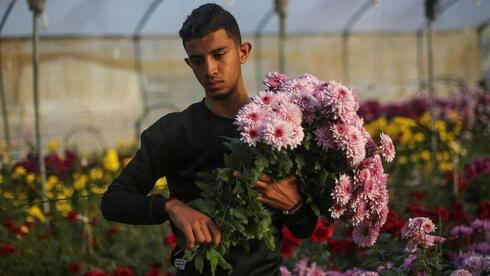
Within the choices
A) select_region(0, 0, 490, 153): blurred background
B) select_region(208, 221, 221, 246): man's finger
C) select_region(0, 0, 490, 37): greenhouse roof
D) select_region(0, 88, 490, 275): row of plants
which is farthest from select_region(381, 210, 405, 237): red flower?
select_region(0, 0, 490, 153): blurred background

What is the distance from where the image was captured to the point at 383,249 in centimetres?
241

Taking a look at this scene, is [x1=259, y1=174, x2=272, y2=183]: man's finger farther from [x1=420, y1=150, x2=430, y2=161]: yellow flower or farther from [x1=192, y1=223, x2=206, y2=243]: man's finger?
[x1=420, y1=150, x2=430, y2=161]: yellow flower

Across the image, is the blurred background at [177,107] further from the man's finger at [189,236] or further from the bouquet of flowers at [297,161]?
the man's finger at [189,236]

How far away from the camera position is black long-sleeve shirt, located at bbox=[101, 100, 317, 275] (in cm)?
171

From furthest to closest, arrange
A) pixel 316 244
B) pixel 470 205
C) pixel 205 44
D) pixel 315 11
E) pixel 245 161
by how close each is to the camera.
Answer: pixel 315 11, pixel 470 205, pixel 316 244, pixel 205 44, pixel 245 161

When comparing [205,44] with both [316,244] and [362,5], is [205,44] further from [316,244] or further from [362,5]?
[362,5]

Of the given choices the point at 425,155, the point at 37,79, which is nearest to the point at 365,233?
the point at 37,79

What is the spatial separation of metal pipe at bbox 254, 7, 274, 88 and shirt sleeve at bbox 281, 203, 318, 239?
9996 millimetres

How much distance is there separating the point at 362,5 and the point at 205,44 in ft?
35.1

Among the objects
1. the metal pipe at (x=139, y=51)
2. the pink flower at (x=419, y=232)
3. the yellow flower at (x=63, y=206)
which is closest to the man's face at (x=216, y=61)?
the pink flower at (x=419, y=232)

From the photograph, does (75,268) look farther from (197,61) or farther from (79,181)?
(197,61)

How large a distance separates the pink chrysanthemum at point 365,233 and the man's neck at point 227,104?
0.45m

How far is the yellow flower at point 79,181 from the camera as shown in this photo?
16.1 feet

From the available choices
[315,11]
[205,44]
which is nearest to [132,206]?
[205,44]
